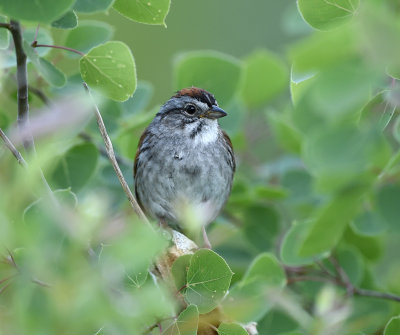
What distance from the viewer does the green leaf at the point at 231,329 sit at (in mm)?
2014

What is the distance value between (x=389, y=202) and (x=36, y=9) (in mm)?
936

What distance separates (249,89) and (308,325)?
9.09 feet

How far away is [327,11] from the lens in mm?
1771

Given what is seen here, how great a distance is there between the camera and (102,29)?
315 cm

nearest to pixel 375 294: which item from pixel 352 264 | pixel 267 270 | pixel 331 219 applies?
pixel 352 264

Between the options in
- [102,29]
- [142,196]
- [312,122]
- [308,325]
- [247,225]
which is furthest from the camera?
[142,196]

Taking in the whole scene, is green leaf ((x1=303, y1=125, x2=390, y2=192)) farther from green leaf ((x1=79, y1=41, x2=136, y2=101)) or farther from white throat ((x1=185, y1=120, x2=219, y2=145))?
white throat ((x1=185, y1=120, x2=219, y2=145))

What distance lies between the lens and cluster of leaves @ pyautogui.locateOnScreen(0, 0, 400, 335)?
1.22m

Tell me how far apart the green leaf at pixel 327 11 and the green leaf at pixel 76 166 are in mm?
1643

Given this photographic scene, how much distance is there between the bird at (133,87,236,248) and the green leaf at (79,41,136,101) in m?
1.71

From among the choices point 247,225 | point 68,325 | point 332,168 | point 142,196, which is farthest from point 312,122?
point 142,196

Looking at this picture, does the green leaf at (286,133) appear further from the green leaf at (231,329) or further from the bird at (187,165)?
the green leaf at (231,329)

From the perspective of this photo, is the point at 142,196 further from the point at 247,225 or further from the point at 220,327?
the point at 220,327

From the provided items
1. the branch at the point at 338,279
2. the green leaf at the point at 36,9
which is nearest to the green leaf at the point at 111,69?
the green leaf at the point at 36,9
